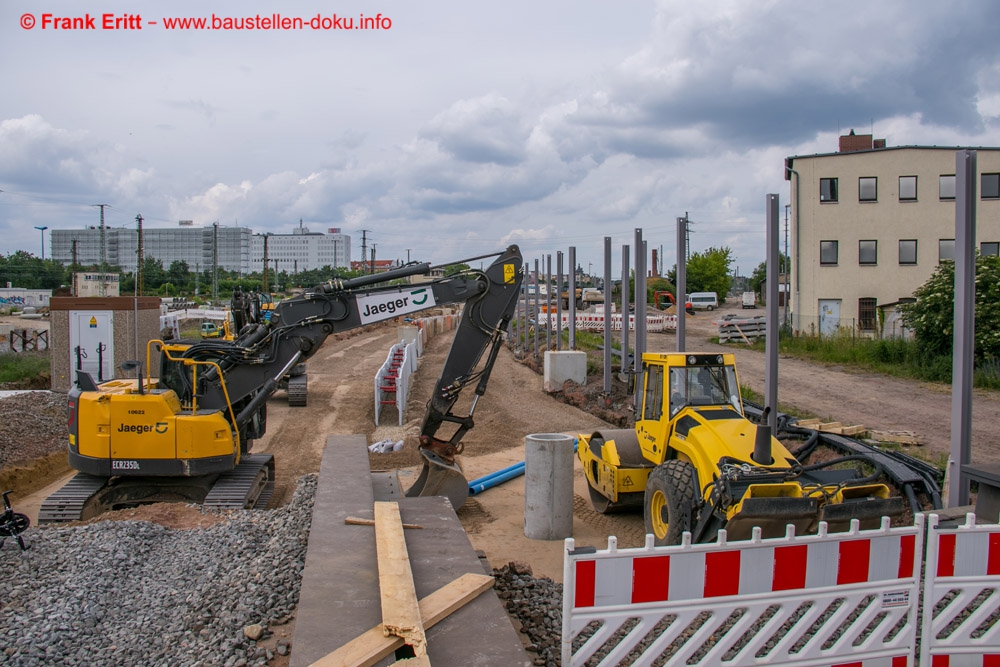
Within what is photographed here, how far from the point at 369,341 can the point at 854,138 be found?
26.0m

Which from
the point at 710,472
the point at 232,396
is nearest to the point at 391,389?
the point at 232,396

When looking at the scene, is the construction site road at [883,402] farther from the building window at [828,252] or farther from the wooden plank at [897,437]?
the building window at [828,252]

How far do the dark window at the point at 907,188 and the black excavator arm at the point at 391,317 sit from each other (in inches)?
1146

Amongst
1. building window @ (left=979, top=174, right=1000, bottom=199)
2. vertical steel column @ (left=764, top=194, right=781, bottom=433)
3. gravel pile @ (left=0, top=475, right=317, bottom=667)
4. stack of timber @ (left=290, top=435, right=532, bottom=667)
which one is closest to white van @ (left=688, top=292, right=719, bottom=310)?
building window @ (left=979, top=174, right=1000, bottom=199)

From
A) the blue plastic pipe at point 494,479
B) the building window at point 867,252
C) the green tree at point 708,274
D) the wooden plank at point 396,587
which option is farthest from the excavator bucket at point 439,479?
the green tree at point 708,274

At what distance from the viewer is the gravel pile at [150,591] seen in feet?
16.1

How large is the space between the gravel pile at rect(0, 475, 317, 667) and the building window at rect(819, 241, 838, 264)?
3102 cm

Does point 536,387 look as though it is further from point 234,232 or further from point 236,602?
point 234,232

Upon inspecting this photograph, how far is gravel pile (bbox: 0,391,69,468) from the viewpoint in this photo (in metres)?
14.3

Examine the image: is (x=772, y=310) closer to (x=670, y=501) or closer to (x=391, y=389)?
(x=670, y=501)

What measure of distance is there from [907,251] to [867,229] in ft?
6.19

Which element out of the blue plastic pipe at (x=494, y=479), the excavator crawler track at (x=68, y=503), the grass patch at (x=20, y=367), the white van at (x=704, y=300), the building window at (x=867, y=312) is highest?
the white van at (x=704, y=300)

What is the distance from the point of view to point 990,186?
3203 cm

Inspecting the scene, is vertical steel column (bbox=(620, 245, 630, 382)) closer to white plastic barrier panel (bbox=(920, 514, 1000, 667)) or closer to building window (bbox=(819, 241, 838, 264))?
white plastic barrier panel (bbox=(920, 514, 1000, 667))
